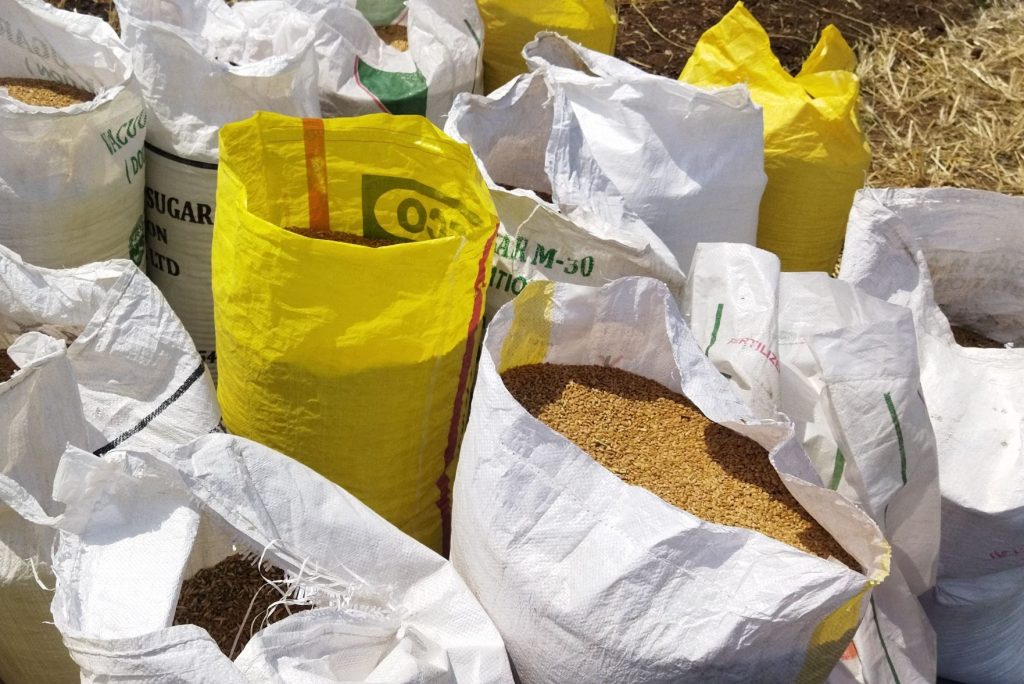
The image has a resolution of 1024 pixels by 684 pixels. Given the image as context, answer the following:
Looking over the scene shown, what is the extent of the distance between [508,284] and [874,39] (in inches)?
97.8

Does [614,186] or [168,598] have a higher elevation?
[614,186]

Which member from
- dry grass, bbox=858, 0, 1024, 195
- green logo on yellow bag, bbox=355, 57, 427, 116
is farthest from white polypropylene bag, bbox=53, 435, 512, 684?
dry grass, bbox=858, 0, 1024, 195

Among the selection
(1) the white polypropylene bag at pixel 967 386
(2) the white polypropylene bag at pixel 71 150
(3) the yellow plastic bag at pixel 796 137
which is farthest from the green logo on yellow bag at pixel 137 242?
(1) the white polypropylene bag at pixel 967 386

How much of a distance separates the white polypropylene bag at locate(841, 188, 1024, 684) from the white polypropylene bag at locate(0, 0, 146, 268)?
1145 mm

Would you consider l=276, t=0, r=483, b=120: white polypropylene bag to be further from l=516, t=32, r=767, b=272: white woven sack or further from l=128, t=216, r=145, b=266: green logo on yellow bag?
l=128, t=216, r=145, b=266: green logo on yellow bag

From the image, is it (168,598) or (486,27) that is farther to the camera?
(486,27)

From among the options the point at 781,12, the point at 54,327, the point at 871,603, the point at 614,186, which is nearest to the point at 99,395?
the point at 54,327

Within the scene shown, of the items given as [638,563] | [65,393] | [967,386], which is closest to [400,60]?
[65,393]

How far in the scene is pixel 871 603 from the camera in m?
1.44

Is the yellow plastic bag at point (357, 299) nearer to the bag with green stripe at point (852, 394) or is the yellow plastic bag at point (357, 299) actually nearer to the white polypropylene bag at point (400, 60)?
the bag with green stripe at point (852, 394)

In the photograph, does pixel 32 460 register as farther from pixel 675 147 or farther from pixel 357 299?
pixel 675 147

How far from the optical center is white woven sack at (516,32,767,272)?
179 cm

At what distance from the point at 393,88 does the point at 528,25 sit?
0.39 m

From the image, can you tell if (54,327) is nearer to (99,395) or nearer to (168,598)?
(99,395)
